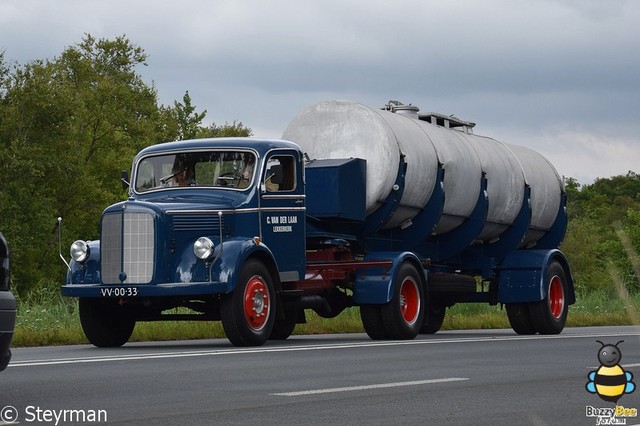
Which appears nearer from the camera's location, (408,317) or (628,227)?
(408,317)

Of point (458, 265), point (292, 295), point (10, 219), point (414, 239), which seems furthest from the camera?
point (10, 219)

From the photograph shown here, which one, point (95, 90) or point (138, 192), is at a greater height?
point (95, 90)

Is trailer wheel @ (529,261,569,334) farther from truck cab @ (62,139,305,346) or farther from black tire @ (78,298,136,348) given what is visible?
black tire @ (78,298,136,348)

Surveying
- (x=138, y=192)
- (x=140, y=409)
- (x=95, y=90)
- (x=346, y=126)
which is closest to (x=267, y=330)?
(x=138, y=192)

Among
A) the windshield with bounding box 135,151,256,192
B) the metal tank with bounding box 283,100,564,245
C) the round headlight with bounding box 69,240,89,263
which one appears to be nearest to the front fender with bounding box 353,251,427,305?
the metal tank with bounding box 283,100,564,245

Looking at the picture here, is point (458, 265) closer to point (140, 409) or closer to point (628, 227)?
point (140, 409)

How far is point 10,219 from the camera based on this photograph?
58.5 meters

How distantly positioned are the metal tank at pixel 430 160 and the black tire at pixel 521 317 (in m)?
1.40

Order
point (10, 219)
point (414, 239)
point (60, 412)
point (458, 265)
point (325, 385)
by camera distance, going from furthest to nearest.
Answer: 1. point (10, 219)
2. point (458, 265)
3. point (414, 239)
4. point (325, 385)
5. point (60, 412)

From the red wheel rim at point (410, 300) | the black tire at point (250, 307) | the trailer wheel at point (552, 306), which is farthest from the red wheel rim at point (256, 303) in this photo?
the trailer wheel at point (552, 306)

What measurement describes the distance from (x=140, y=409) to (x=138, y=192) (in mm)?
10002

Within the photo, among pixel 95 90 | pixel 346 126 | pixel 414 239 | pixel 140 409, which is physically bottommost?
pixel 140 409

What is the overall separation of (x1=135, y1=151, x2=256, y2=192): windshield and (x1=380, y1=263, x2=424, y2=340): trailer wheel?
9.78 feet

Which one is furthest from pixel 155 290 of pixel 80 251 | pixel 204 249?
pixel 80 251
